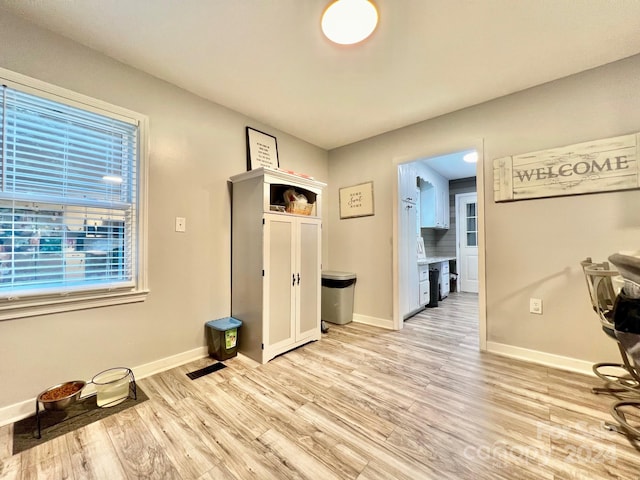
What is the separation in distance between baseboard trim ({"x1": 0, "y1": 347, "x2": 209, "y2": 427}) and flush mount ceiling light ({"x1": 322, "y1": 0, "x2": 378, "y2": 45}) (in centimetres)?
272

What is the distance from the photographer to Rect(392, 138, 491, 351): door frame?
2.54 metres

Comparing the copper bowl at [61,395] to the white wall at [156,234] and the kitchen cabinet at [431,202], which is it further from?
the kitchen cabinet at [431,202]

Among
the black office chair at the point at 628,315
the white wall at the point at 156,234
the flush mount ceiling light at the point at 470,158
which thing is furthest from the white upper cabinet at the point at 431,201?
the black office chair at the point at 628,315

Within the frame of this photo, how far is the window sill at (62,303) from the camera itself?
1557mm

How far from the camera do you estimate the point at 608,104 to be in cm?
201

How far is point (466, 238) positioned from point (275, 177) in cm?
499

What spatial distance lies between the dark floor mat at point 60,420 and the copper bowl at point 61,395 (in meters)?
0.07

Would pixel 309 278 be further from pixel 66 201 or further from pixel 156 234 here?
pixel 66 201

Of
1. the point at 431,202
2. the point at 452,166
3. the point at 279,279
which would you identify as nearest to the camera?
the point at 279,279

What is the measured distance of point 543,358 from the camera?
2.25m

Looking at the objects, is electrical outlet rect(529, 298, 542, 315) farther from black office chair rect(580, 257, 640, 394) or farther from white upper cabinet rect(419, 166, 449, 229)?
white upper cabinet rect(419, 166, 449, 229)

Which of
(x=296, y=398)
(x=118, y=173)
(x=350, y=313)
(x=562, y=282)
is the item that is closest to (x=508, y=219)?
(x=562, y=282)

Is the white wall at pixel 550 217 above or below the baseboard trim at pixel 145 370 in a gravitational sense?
above

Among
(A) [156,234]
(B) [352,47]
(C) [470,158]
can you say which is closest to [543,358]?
(B) [352,47]
